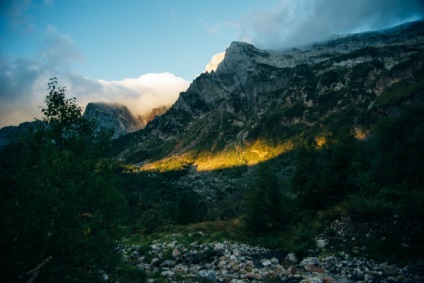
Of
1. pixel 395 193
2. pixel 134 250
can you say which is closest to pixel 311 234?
pixel 395 193

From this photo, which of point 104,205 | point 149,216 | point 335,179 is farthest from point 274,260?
point 149,216

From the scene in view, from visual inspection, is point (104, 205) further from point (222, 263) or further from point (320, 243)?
point (320, 243)

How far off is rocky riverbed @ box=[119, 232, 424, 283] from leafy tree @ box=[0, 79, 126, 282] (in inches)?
279

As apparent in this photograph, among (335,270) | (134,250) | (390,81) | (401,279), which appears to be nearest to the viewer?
(401,279)

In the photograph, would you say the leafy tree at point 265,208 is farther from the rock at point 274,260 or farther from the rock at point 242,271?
the rock at point 242,271

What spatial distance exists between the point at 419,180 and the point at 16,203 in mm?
38343

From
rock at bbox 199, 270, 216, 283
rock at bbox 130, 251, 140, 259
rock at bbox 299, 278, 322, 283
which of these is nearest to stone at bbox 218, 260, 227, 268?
rock at bbox 199, 270, 216, 283

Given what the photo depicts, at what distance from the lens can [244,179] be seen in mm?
144875

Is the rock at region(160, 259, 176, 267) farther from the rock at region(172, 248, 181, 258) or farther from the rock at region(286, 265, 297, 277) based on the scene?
the rock at region(286, 265, 297, 277)

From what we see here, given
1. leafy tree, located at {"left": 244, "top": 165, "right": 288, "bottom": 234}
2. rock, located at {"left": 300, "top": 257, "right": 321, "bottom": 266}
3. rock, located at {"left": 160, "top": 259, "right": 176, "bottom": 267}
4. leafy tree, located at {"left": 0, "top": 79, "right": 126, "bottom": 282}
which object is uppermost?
leafy tree, located at {"left": 0, "top": 79, "right": 126, "bottom": 282}

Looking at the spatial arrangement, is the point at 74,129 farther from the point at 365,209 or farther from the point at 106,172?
the point at 365,209

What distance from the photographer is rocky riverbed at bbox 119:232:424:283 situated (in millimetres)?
15117

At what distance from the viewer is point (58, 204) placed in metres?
10.2

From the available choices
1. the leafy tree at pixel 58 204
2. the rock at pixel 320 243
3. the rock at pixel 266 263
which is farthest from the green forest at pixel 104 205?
the rock at pixel 266 263
